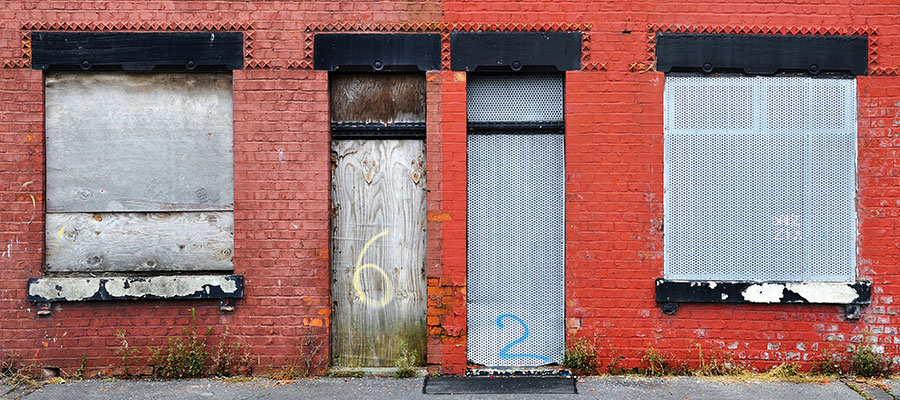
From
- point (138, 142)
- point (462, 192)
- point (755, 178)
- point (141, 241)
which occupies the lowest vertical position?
point (141, 241)

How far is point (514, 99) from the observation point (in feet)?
21.0

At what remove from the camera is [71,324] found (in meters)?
6.19

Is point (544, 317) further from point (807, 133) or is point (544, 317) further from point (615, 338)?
point (807, 133)

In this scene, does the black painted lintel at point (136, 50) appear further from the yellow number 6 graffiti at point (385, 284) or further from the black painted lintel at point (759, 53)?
the black painted lintel at point (759, 53)

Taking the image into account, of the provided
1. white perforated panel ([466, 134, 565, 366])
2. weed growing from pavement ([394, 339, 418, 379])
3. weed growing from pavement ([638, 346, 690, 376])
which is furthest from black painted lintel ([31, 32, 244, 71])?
weed growing from pavement ([638, 346, 690, 376])

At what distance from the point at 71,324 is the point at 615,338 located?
16.7 feet

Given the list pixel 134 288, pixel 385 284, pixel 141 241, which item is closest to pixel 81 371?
pixel 134 288

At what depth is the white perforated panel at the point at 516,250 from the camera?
6395mm

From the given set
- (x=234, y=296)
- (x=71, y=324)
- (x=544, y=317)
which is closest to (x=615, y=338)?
(x=544, y=317)

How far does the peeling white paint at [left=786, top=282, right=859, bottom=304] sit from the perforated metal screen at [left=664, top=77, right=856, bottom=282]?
0.12 meters

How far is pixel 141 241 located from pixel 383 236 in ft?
7.48

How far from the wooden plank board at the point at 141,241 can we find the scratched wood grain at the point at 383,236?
1.07m

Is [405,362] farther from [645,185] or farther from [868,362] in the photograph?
[868,362]

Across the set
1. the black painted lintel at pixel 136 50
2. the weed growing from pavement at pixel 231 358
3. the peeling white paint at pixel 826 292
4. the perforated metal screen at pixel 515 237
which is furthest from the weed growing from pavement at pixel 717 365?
the black painted lintel at pixel 136 50
